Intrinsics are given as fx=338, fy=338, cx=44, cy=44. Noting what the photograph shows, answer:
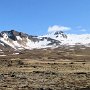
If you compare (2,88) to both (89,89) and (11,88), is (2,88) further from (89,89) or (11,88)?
(89,89)

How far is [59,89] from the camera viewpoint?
136 ft

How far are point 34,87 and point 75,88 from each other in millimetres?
5705

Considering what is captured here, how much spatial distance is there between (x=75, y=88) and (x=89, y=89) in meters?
4.49

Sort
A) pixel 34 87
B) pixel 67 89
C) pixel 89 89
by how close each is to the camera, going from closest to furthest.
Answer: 1. pixel 89 89
2. pixel 67 89
3. pixel 34 87

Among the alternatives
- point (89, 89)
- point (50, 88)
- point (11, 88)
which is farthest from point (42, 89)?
point (89, 89)

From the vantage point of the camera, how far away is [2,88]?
42438 millimetres

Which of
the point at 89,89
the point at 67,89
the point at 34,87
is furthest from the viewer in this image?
the point at 34,87

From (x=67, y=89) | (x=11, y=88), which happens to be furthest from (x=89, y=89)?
(x=11, y=88)

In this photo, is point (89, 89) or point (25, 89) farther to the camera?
point (25, 89)

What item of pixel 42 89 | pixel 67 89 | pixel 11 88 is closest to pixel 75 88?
pixel 67 89

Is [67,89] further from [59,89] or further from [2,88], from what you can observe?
[2,88]

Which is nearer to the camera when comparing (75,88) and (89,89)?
(89,89)

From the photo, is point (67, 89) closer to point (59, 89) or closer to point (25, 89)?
point (59, 89)

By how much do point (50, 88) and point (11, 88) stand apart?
4951mm
